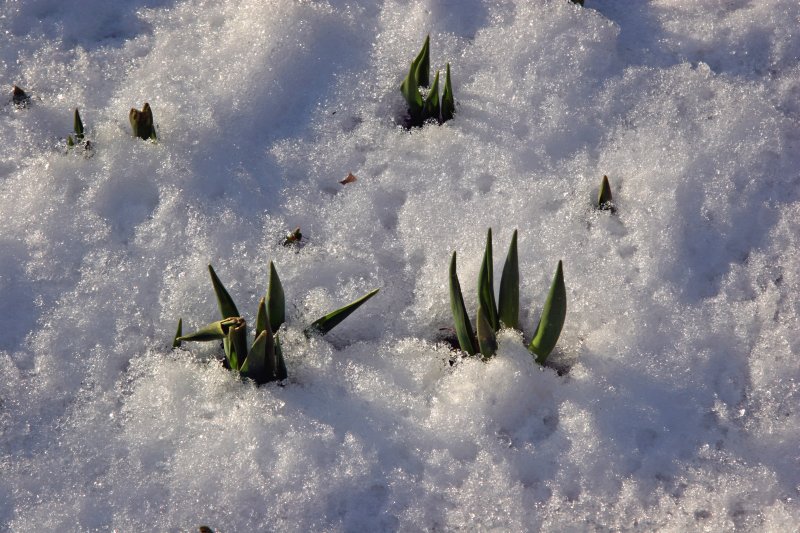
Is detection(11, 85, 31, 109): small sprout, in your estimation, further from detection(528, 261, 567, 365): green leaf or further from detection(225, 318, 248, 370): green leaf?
detection(528, 261, 567, 365): green leaf

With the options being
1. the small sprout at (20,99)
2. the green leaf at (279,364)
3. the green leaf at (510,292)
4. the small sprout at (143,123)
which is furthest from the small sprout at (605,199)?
the small sprout at (20,99)

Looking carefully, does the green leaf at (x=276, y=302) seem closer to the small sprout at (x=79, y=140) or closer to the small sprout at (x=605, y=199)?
the small sprout at (x=79, y=140)

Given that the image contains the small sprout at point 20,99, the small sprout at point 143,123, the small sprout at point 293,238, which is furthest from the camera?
the small sprout at point 20,99

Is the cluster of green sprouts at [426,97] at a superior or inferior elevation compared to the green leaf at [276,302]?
superior

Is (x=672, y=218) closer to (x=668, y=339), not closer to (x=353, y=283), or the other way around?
(x=668, y=339)

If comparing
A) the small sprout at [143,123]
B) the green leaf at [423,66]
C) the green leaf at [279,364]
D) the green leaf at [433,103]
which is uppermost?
the green leaf at [423,66]

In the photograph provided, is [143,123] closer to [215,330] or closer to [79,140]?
[79,140]

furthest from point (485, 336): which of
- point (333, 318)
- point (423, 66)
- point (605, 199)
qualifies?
point (423, 66)

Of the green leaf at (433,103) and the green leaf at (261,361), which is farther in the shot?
the green leaf at (433,103)
